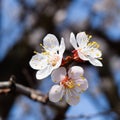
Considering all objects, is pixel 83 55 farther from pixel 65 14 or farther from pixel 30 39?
Result: pixel 65 14

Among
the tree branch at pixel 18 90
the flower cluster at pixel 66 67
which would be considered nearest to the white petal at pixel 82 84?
the flower cluster at pixel 66 67

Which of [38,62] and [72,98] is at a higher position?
[38,62]

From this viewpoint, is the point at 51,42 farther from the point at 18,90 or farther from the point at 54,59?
the point at 18,90

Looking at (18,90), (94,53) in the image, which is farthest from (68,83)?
(18,90)

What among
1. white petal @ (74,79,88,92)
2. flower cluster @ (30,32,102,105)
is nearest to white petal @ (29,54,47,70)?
flower cluster @ (30,32,102,105)

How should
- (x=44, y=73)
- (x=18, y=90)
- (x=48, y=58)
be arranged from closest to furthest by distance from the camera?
1. (x=44, y=73)
2. (x=48, y=58)
3. (x=18, y=90)

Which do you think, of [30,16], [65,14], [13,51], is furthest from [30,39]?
[65,14]
